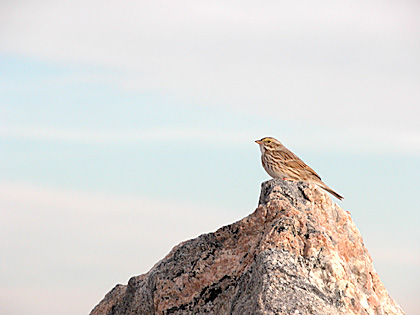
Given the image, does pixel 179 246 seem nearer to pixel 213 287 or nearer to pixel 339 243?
pixel 213 287

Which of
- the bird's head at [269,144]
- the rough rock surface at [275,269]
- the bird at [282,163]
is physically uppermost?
the bird's head at [269,144]

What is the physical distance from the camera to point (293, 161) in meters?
10.3

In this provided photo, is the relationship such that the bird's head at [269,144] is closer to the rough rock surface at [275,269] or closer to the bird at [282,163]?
the bird at [282,163]

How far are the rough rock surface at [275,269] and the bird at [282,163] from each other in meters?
3.42

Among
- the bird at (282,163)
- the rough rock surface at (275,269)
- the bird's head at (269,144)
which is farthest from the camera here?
the bird's head at (269,144)

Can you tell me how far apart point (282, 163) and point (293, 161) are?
0.26 meters

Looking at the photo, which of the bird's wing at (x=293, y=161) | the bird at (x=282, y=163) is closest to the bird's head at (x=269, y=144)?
the bird at (x=282, y=163)

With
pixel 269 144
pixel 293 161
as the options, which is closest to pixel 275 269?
pixel 293 161

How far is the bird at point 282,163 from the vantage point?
10.2 m

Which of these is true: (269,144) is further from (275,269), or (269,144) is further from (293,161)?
(275,269)

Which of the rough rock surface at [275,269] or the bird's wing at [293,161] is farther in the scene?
the bird's wing at [293,161]

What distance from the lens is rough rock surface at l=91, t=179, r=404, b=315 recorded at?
4.91 m

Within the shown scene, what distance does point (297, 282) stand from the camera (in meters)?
4.93

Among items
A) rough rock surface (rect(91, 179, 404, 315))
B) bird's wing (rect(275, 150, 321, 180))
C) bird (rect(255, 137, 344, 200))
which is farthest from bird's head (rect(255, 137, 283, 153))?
rough rock surface (rect(91, 179, 404, 315))
